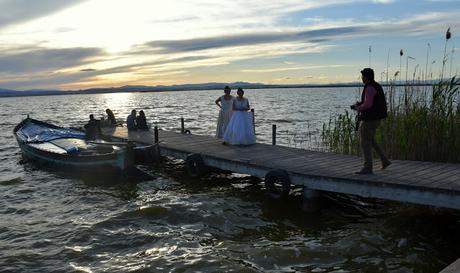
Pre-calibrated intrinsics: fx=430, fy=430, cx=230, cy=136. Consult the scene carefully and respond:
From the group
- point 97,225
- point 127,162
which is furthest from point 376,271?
point 127,162

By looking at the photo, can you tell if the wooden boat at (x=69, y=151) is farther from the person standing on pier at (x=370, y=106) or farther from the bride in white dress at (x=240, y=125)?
the person standing on pier at (x=370, y=106)

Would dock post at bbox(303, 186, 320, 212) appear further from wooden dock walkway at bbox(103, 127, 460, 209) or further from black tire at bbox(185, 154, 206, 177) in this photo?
black tire at bbox(185, 154, 206, 177)

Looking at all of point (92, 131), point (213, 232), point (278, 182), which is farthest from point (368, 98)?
point (92, 131)

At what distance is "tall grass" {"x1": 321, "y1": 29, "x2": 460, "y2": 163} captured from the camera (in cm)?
1103

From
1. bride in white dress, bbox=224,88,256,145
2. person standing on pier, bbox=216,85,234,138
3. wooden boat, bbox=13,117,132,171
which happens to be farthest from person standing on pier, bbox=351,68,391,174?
wooden boat, bbox=13,117,132,171

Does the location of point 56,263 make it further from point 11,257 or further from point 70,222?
point 70,222

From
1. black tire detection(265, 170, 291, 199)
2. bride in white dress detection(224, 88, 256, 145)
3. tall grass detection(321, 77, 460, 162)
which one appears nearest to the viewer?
black tire detection(265, 170, 291, 199)

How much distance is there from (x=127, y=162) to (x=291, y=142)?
1149 centimetres

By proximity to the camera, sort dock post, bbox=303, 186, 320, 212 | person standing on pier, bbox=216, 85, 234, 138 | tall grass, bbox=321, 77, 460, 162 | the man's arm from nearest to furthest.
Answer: the man's arm → dock post, bbox=303, 186, 320, 212 → tall grass, bbox=321, 77, 460, 162 → person standing on pier, bbox=216, 85, 234, 138

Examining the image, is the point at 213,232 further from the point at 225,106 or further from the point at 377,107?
the point at 225,106

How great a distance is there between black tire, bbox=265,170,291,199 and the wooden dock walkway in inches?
5.9

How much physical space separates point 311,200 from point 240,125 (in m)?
4.97

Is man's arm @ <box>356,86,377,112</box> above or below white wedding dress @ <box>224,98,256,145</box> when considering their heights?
above

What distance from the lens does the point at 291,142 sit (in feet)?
78.0
